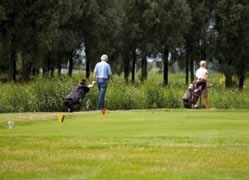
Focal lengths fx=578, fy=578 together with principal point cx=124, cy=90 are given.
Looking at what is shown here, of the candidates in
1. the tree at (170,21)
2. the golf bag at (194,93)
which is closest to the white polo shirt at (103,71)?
the golf bag at (194,93)

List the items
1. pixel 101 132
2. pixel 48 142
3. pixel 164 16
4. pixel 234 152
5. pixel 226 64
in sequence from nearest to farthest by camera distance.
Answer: pixel 234 152, pixel 48 142, pixel 101 132, pixel 164 16, pixel 226 64

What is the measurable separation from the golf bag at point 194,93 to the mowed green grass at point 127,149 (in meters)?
5.79

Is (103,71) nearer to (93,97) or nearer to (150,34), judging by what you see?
(93,97)

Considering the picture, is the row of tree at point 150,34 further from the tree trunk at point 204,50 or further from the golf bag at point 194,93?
the golf bag at point 194,93

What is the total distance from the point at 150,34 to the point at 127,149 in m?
42.5

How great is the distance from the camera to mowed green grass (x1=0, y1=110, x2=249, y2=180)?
29.0 ft

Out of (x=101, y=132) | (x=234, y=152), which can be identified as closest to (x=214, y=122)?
(x=101, y=132)

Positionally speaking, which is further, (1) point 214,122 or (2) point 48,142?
(1) point 214,122

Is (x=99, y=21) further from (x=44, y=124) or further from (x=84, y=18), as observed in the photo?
(x=44, y=124)

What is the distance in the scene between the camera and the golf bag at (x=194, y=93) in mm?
23281

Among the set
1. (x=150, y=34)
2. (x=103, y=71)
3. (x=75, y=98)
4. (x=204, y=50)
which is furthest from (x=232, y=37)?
(x=75, y=98)

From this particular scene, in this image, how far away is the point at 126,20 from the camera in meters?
54.0

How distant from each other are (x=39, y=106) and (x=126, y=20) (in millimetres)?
30982

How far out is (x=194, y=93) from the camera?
23516 millimetres
